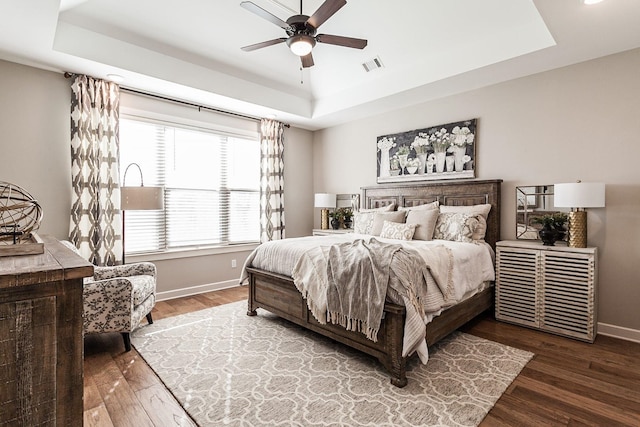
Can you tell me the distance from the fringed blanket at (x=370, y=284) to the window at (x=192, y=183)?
94.4 inches

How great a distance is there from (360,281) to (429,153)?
8.78 feet

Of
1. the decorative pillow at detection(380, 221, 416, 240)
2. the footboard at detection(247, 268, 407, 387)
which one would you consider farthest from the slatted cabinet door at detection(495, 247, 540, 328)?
the footboard at detection(247, 268, 407, 387)

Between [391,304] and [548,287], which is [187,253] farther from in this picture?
[548,287]

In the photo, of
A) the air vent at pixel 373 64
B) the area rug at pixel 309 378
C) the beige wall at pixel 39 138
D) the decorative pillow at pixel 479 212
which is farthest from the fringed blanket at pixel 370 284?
the beige wall at pixel 39 138

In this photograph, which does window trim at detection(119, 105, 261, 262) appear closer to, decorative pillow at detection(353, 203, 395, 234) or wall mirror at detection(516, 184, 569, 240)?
decorative pillow at detection(353, 203, 395, 234)

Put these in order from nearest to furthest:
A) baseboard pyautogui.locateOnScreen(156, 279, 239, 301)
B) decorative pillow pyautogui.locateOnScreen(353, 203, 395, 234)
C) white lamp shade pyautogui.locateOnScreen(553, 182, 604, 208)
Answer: white lamp shade pyautogui.locateOnScreen(553, 182, 604, 208)
baseboard pyautogui.locateOnScreen(156, 279, 239, 301)
decorative pillow pyautogui.locateOnScreen(353, 203, 395, 234)

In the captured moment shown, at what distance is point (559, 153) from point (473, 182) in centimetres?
88

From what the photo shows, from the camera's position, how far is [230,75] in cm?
430

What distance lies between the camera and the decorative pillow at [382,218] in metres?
4.22

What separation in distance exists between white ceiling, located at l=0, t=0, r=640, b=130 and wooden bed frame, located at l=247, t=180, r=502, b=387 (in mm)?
1269

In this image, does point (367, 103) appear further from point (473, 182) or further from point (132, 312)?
point (132, 312)

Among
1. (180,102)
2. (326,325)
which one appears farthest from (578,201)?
(180,102)

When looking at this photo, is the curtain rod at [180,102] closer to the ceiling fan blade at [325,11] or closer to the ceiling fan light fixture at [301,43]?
the ceiling fan light fixture at [301,43]

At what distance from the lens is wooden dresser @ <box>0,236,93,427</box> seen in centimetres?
88
